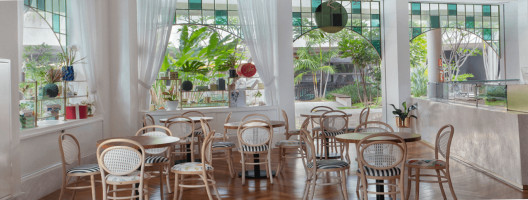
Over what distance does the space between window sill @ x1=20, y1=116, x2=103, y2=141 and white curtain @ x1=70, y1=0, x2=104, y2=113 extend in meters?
0.69

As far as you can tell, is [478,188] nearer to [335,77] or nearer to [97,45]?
[97,45]

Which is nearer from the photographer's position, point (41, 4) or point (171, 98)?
point (41, 4)

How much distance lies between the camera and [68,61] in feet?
21.8

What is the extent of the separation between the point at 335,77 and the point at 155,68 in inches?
278

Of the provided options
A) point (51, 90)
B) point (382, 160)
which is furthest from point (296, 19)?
point (382, 160)

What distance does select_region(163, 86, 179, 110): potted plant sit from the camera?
8336mm

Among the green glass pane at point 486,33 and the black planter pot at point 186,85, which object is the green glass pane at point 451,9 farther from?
the black planter pot at point 186,85

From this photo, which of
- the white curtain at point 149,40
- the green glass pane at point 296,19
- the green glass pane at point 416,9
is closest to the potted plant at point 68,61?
the white curtain at point 149,40

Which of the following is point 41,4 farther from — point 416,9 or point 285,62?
point 416,9

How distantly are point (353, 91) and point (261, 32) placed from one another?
5.87 metres

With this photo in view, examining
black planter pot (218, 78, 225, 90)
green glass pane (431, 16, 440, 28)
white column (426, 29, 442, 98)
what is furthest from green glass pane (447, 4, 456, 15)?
black planter pot (218, 78, 225, 90)

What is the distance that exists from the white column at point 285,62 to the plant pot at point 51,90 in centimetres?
417

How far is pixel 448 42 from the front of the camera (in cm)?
1479

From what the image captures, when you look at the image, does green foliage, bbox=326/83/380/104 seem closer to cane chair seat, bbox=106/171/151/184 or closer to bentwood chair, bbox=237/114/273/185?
bentwood chair, bbox=237/114/273/185
